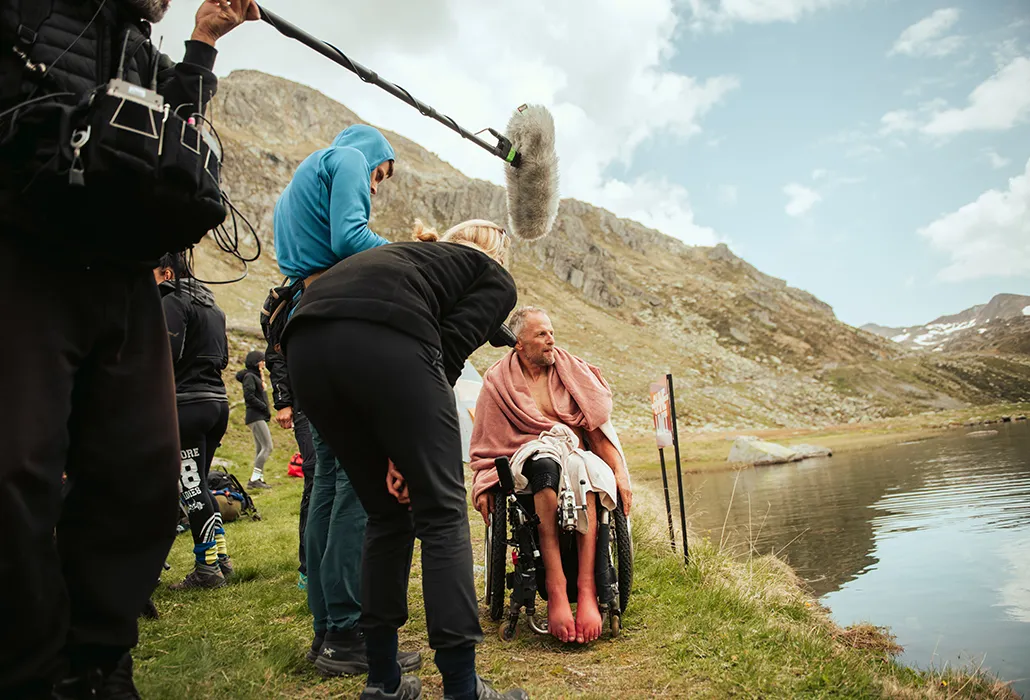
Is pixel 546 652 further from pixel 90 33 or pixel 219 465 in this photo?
pixel 219 465

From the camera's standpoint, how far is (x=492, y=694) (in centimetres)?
215

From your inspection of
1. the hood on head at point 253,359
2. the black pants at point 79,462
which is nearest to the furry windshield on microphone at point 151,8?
the black pants at point 79,462

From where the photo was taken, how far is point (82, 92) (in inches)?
62.3

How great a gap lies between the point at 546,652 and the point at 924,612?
2.53 meters

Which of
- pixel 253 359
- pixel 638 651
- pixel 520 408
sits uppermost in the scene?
Result: pixel 253 359

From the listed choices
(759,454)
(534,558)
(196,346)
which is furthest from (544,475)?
(759,454)

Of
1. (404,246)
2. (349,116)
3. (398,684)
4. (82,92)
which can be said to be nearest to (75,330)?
(82,92)

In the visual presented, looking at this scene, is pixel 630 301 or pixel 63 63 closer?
pixel 63 63

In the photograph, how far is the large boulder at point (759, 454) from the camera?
61.2ft

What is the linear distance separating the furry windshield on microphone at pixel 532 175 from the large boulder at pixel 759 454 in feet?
52.7

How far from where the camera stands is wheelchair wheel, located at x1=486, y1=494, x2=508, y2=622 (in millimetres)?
3375

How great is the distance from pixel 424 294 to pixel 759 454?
61.7ft

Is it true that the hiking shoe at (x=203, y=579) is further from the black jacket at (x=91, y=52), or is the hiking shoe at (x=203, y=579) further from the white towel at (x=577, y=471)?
the black jacket at (x=91, y=52)

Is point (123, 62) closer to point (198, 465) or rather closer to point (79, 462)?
point (79, 462)
